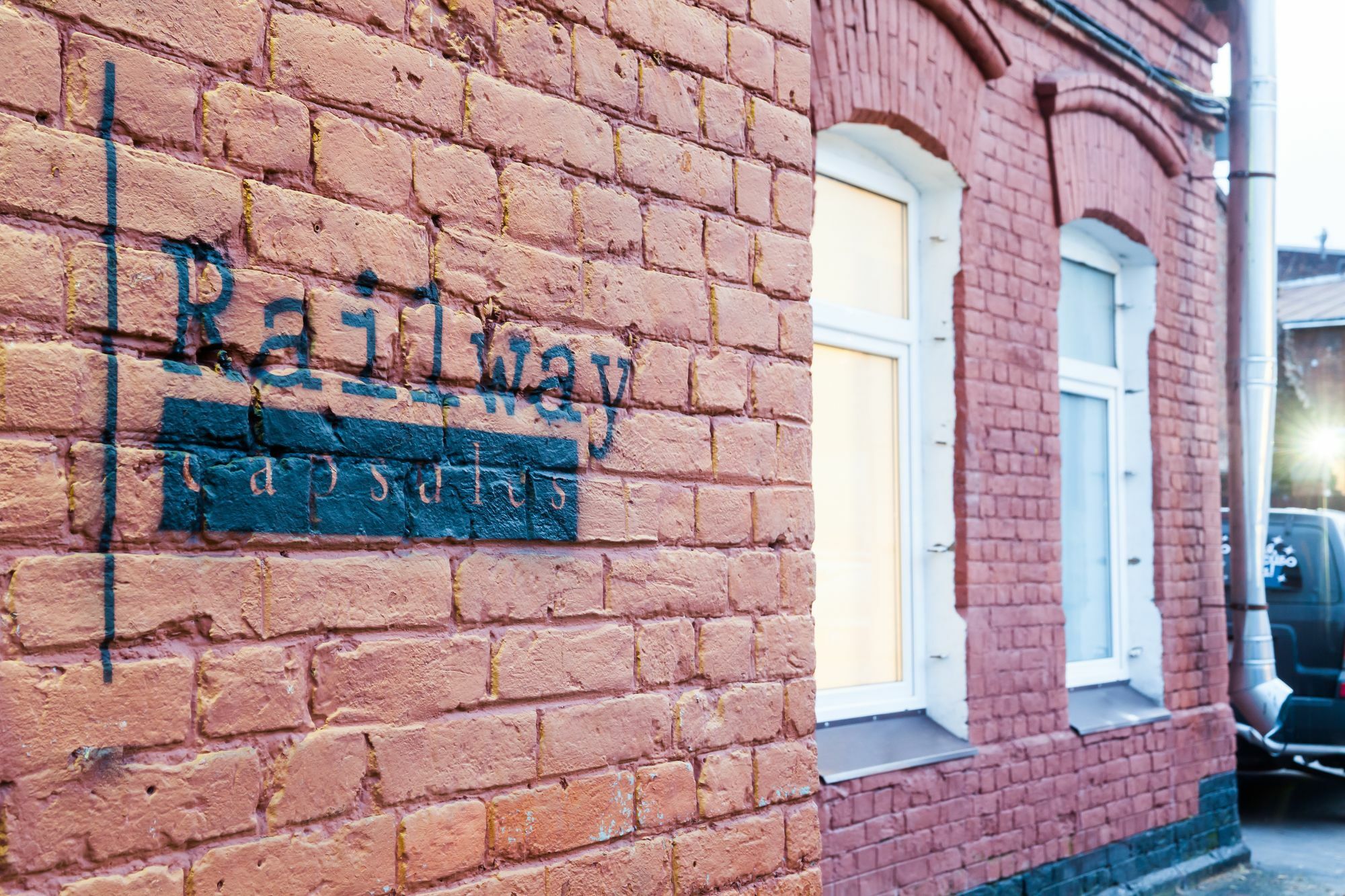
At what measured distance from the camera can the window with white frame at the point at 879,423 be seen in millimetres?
4234

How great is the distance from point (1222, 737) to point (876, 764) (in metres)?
2.96

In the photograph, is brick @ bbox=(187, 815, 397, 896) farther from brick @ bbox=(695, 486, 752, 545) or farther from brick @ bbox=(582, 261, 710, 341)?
brick @ bbox=(582, 261, 710, 341)

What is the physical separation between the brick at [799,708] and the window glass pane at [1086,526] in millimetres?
3184

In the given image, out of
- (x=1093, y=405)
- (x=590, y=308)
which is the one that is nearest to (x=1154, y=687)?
(x=1093, y=405)

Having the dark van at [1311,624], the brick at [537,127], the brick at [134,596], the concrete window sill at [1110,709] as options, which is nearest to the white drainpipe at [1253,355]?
the concrete window sill at [1110,709]

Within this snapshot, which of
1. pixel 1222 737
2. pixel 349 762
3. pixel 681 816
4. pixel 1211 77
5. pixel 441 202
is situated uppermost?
pixel 1211 77

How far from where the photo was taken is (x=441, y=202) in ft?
6.52

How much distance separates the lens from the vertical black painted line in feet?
5.16

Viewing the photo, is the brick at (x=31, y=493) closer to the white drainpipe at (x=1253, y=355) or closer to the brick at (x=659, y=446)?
the brick at (x=659, y=446)

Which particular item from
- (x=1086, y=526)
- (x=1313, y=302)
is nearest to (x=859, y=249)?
(x=1086, y=526)

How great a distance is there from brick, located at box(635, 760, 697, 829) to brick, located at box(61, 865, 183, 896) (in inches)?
33.4

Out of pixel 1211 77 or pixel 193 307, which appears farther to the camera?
pixel 1211 77

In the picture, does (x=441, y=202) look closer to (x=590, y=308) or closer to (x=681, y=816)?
(x=590, y=308)

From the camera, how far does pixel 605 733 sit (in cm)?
217
